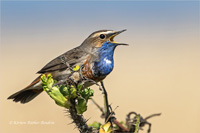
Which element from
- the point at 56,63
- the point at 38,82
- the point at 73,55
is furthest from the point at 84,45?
the point at 38,82

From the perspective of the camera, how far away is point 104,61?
13.4ft

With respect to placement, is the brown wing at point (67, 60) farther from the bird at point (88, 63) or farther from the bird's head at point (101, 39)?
the bird's head at point (101, 39)

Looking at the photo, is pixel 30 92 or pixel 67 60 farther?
pixel 67 60

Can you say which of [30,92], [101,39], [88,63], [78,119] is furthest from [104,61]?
[78,119]

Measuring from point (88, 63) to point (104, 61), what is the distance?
280 millimetres

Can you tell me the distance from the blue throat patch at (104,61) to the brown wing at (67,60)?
0.33 m

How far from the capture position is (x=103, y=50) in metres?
4.49

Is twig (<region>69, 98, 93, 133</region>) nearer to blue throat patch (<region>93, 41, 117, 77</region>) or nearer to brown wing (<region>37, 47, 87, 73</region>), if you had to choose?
blue throat patch (<region>93, 41, 117, 77</region>)

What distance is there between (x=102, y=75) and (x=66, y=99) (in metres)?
1.94

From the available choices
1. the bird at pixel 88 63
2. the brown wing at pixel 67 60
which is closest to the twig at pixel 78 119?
the bird at pixel 88 63

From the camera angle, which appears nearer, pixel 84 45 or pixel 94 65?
pixel 94 65

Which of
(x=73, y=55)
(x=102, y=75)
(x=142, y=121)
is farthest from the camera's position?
(x=73, y=55)

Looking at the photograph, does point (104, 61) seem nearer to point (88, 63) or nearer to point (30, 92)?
point (88, 63)

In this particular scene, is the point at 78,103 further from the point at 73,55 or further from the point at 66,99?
the point at 73,55
